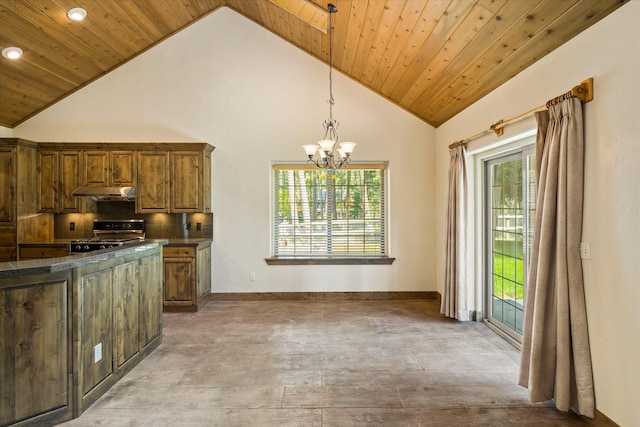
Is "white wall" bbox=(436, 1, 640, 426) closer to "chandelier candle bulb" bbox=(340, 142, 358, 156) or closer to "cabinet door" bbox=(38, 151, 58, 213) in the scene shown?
"chandelier candle bulb" bbox=(340, 142, 358, 156)

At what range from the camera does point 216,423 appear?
239 cm

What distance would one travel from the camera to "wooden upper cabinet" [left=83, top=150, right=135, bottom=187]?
506 centimetres

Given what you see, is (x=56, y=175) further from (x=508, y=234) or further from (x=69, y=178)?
(x=508, y=234)

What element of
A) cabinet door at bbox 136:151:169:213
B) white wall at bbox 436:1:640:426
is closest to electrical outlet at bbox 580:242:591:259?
white wall at bbox 436:1:640:426

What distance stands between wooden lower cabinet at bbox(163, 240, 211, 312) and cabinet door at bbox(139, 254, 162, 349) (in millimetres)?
Answer: 1149

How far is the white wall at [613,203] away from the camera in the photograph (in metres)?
2.05

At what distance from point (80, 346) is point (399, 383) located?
93.3 inches

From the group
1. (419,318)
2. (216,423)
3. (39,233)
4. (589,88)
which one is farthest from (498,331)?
(39,233)

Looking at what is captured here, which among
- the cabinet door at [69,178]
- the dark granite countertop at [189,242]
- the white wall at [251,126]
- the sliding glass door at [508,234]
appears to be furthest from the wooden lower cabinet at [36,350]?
the sliding glass door at [508,234]

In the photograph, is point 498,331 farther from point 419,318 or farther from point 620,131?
point 620,131

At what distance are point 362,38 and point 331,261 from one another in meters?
3.07

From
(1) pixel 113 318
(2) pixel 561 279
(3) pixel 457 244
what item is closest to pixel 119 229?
(1) pixel 113 318

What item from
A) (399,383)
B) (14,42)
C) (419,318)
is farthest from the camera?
(419,318)

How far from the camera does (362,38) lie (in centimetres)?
406
